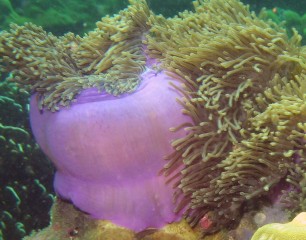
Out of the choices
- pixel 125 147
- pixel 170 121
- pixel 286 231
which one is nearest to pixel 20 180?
pixel 125 147

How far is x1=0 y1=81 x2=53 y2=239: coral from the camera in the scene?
10.6ft

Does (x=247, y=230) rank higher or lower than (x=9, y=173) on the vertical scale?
higher

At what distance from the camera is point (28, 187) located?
339 centimetres

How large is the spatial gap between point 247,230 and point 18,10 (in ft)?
17.4

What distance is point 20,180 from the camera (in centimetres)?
337

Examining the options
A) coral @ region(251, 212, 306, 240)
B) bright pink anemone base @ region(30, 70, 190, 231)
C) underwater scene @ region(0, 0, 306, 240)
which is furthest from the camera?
bright pink anemone base @ region(30, 70, 190, 231)

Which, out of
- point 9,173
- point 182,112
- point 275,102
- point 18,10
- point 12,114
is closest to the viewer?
point 275,102

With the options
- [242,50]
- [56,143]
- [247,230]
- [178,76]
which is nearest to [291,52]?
[242,50]

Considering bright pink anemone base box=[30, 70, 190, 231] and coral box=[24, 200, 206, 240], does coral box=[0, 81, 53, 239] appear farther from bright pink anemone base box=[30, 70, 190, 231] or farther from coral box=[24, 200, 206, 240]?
bright pink anemone base box=[30, 70, 190, 231]

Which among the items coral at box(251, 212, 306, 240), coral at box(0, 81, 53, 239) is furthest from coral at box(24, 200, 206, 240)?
coral at box(0, 81, 53, 239)

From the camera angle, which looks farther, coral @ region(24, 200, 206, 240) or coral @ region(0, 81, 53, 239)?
coral @ region(0, 81, 53, 239)

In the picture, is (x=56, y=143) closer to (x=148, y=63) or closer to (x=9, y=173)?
(x=148, y=63)

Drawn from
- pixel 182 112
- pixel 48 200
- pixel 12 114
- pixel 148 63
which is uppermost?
pixel 148 63

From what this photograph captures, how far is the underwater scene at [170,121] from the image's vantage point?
178cm
